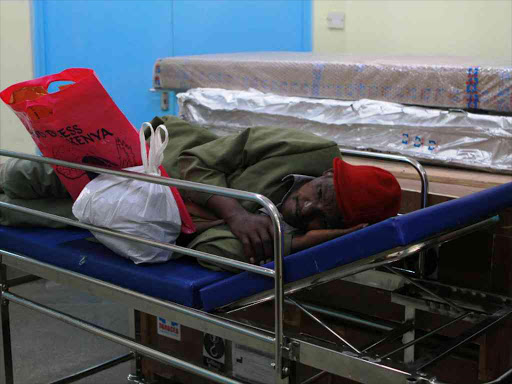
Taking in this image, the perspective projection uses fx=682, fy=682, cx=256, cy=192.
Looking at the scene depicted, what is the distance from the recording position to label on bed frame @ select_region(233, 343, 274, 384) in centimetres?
196

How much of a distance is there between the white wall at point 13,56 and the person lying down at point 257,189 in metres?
1.56

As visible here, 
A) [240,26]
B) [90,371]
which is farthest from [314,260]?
[240,26]

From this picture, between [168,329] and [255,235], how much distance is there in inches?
34.8

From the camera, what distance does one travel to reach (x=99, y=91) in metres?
1.57

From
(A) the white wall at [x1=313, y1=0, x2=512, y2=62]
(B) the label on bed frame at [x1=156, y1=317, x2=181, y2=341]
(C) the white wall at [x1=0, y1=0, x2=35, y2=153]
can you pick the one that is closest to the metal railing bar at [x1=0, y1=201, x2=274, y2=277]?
(B) the label on bed frame at [x1=156, y1=317, x2=181, y2=341]

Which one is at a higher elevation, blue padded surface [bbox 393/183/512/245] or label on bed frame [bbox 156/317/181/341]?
blue padded surface [bbox 393/183/512/245]

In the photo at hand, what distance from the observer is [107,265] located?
1626 millimetres

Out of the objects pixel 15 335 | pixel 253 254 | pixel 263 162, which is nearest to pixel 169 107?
pixel 15 335

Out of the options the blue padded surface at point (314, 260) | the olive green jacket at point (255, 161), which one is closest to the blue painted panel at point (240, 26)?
the olive green jacket at point (255, 161)

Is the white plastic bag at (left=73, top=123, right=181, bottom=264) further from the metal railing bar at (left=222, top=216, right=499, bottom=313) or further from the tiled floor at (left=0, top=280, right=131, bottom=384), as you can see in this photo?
the tiled floor at (left=0, top=280, right=131, bottom=384)

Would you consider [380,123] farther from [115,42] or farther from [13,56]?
[115,42]

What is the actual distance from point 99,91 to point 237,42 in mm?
3297

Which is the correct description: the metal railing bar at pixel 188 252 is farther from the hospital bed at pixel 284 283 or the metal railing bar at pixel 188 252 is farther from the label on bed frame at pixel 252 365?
the label on bed frame at pixel 252 365

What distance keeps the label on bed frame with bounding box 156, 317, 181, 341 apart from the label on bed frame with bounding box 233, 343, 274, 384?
328 millimetres
